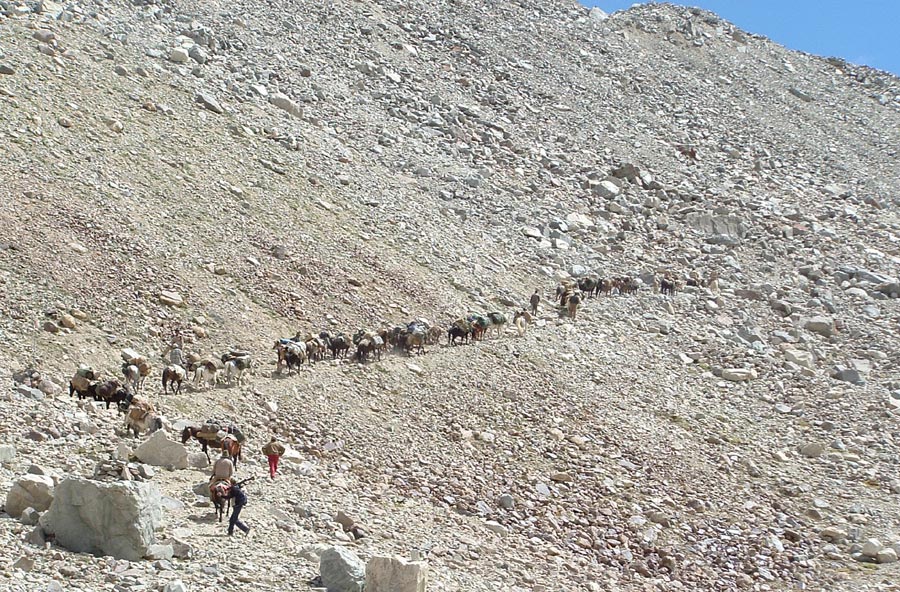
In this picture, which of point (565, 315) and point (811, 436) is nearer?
point (811, 436)

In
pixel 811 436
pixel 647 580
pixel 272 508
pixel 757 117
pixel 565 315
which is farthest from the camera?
→ pixel 757 117

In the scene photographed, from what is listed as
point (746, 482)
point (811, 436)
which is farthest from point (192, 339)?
point (811, 436)

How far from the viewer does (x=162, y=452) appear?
15.0 meters

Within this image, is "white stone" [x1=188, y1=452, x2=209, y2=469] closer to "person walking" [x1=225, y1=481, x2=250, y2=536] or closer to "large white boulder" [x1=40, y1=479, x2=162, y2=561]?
"person walking" [x1=225, y1=481, x2=250, y2=536]

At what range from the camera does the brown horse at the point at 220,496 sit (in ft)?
43.6

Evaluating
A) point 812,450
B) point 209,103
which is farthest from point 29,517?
point 209,103

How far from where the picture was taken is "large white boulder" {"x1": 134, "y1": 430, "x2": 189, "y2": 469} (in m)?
14.9

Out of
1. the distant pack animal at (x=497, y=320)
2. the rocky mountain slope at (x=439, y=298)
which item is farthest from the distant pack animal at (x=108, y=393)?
the distant pack animal at (x=497, y=320)

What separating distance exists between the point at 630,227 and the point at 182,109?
1260 cm

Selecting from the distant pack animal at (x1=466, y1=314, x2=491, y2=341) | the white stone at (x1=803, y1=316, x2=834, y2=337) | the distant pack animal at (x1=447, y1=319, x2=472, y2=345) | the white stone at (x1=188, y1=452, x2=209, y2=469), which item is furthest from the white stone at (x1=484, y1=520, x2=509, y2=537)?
the white stone at (x1=803, y1=316, x2=834, y2=337)

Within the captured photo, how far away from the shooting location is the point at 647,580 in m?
16.4

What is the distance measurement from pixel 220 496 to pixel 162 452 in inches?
81.0

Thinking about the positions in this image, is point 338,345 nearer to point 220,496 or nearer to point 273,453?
point 273,453

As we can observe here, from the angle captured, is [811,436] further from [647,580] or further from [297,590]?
[297,590]
